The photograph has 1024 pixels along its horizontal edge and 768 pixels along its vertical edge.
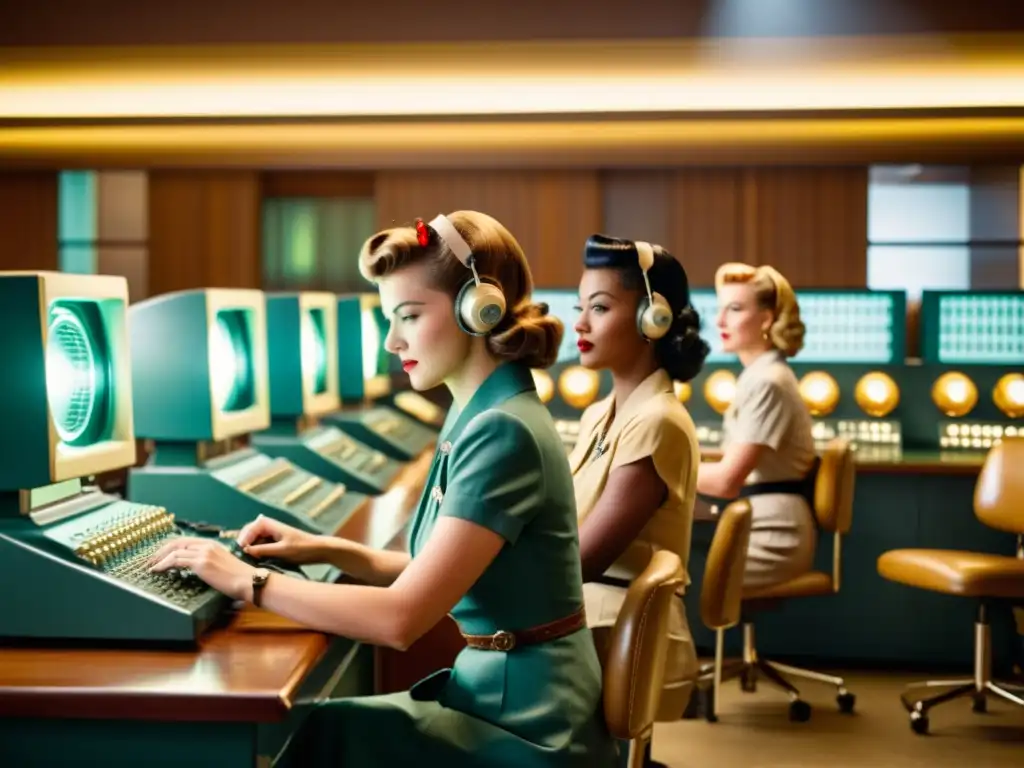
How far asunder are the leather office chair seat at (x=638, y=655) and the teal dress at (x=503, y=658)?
0.07 metres

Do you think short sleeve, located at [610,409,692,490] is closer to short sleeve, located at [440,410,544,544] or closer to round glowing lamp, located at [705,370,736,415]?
short sleeve, located at [440,410,544,544]

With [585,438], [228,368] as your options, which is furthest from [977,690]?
[228,368]

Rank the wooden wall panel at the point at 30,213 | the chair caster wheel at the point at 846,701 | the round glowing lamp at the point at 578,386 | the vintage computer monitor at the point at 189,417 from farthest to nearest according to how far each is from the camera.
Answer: the wooden wall panel at the point at 30,213, the round glowing lamp at the point at 578,386, the chair caster wheel at the point at 846,701, the vintage computer monitor at the point at 189,417

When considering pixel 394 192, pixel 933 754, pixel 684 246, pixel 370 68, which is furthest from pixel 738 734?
pixel 394 192

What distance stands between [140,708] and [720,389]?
4.06 m

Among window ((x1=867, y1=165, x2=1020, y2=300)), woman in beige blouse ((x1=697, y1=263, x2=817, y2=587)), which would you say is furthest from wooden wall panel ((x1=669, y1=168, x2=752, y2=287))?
woman in beige blouse ((x1=697, y1=263, x2=817, y2=587))

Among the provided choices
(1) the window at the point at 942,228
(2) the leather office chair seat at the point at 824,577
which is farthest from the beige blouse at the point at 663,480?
(1) the window at the point at 942,228

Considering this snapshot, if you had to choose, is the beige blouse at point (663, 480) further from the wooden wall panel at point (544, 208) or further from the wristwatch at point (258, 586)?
the wooden wall panel at point (544, 208)

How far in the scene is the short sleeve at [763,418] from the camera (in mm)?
3877

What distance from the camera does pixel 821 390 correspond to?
5293mm

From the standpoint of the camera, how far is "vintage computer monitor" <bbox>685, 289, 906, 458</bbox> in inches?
208

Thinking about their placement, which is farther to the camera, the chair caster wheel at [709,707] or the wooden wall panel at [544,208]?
the wooden wall panel at [544,208]

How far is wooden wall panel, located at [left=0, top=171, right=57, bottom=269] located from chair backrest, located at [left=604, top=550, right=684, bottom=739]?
7.41m

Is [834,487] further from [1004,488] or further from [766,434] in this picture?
[1004,488]
